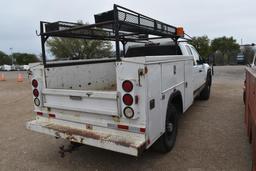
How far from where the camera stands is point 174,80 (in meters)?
3.66

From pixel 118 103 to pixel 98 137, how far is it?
556mm

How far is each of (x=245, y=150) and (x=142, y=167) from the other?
184 centimetres

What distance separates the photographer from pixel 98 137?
114 inches

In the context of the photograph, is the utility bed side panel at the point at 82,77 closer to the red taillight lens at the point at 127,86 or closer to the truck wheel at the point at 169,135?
the red taillight lens at the point at 127,86

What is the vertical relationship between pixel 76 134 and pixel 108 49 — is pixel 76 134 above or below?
below

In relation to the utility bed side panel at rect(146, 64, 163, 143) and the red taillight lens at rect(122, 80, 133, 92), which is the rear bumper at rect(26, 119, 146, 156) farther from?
the red taillight lens at rect(122, 80, 133, 92)

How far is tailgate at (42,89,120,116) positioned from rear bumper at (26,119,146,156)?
11.8 inches

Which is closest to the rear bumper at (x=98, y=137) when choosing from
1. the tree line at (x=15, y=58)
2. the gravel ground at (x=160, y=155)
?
the gravel ground at (x=160, y=155)

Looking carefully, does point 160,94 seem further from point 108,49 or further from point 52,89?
point 108,49

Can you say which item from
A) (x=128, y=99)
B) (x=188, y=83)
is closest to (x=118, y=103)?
(x=128, y=99)

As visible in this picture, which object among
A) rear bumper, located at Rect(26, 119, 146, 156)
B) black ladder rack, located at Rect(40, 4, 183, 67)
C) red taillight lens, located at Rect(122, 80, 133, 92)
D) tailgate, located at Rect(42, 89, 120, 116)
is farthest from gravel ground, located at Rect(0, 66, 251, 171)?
black ladder rack, located at Rect(40, 4, 183, 67)

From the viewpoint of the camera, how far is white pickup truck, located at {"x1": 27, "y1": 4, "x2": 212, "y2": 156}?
8.77 feet

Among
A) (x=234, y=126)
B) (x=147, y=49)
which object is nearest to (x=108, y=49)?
(x=147, y=49)

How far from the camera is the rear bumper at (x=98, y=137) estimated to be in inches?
103
